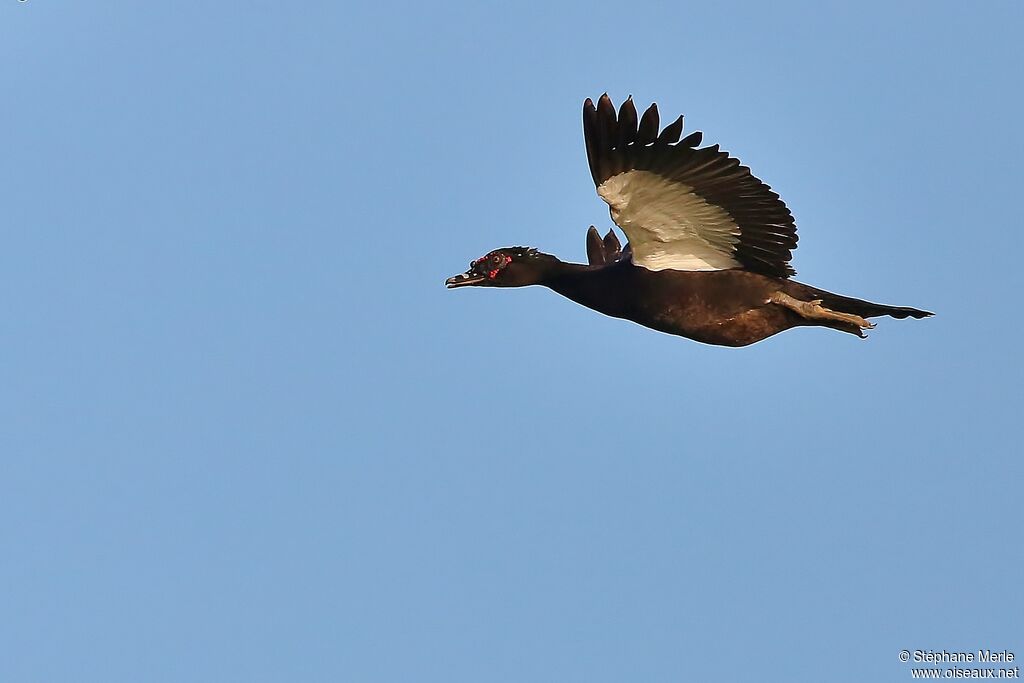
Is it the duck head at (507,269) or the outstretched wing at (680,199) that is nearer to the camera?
the outstretched wing at (680,199)

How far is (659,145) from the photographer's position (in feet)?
52.6

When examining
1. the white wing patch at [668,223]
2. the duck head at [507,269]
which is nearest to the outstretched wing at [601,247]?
the duck head at [507,269]

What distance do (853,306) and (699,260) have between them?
1555mm

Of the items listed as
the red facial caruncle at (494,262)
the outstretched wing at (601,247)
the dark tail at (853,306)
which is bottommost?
the dark tail at (853,306)

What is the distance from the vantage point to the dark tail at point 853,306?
56.7 ft

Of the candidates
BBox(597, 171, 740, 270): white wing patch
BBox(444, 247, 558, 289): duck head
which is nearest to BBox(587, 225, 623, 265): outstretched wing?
BBox(444, 247, 558, 289): duck head

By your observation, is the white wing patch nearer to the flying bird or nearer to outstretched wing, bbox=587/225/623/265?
the flying bird

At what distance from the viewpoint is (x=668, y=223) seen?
17.0m

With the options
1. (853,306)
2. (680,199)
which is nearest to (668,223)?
(680,199)

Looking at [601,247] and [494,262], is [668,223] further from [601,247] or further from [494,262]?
[601,247]

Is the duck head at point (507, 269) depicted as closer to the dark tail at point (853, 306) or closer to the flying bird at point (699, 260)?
the flying bird at point (699, 260)

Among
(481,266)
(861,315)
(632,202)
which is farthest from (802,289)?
(481,266)

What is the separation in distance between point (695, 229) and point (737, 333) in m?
1.11

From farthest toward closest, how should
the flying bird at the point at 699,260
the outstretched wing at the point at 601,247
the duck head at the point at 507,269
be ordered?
the outstretched wing at the point at 601,247 < the duck head at the point at 507,269 < the flying bird at the point at 699,260
